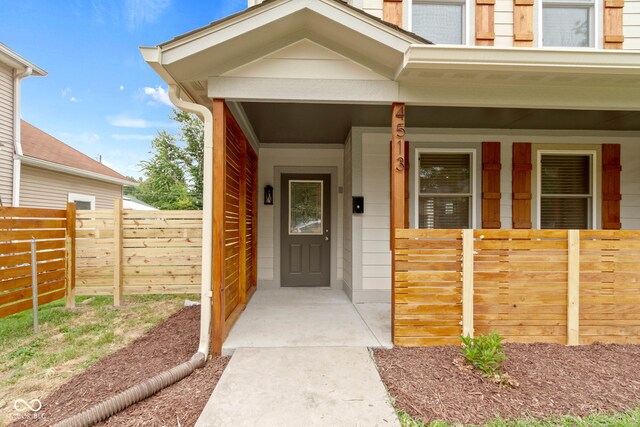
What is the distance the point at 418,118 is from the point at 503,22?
1.54 m

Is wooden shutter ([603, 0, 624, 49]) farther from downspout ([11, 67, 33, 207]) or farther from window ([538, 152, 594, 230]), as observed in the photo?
downspout ([11, 67, 33, 207])

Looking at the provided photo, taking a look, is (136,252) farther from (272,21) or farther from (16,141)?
(16,141)

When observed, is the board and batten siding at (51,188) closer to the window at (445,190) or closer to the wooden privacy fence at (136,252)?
the wooden privacy fence at (136,252)

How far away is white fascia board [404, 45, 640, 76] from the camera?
2.53 metres

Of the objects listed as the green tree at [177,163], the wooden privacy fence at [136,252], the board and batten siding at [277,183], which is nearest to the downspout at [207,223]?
the wooden privacy fence at [136,252]

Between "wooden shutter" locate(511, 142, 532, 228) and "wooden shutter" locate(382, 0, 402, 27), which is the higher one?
"wooden shutter" locate(382, 0, 402, 27)

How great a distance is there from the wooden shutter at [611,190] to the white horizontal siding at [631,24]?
4.65 feet

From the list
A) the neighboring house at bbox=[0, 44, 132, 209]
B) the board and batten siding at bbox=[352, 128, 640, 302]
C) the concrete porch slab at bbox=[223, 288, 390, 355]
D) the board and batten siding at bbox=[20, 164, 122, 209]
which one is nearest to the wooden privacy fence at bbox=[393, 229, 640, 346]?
the concrete porch slab at bbox=[223, 288, 390, 355]

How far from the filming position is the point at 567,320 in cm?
286

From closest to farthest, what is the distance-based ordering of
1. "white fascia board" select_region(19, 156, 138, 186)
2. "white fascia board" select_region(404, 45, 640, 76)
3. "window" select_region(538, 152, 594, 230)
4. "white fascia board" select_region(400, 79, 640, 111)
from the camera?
"white fascia board" select_region(404, 45, 640, 76) < "white fascia board" select_region(400, 79, 640, 111) < "window" select_region(538, 152, 594, 230) < "white fascia board" select_region(19, 156, 138, 186)

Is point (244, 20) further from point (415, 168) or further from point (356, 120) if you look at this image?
point (415, 168)

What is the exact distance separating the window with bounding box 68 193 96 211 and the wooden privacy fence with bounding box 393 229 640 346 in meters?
9.33

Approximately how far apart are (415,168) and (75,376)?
14.6 ft

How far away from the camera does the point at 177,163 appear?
16672 millimetres
